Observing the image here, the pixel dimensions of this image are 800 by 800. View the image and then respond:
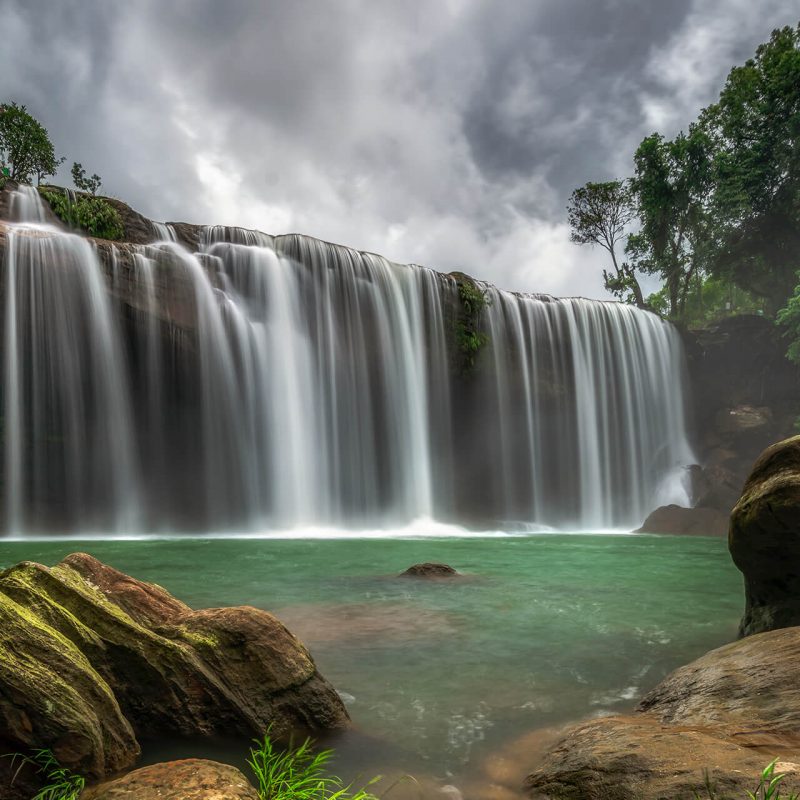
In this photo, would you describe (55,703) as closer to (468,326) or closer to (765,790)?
(765,790)

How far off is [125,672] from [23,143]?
32.8m

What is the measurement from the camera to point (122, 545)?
486 inches

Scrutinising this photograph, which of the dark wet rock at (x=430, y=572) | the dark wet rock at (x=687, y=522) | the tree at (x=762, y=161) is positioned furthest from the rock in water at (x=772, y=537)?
the tree at (x=762, y=161)

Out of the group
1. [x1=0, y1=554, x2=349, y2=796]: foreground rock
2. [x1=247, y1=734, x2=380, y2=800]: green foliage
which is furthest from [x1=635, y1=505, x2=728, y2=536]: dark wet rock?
[x1=247, y1=734, x2=380, y2=800]: green foliage

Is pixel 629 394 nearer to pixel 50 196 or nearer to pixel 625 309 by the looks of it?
pixel 625 309

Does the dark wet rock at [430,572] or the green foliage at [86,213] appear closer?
the dark wet rock at [430,572]

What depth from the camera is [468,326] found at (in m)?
23.0

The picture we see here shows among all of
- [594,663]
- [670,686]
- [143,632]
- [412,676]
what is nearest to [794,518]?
[670,686]

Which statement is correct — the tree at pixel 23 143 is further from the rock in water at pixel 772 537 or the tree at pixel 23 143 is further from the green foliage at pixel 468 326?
the rock in water at pixel 772 537

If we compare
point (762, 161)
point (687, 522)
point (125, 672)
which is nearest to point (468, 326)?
point (687, 522)

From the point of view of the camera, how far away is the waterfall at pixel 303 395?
50.3ft

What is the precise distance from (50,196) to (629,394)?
74.2 ft

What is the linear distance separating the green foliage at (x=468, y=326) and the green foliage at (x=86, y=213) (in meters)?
11.9

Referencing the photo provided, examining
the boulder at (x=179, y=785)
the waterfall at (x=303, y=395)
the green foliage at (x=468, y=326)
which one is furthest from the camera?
the green foliage at (x=468, y=326)
